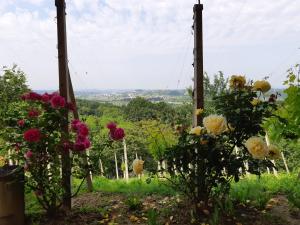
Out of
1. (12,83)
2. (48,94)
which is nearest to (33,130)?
(48,94)

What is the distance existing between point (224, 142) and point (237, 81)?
1.72ft

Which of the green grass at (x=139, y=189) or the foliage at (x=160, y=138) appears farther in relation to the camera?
the green grass at (x=139, y=189)

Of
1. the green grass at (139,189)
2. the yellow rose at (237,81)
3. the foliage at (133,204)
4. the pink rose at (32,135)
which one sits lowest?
the green grass at (139,189)

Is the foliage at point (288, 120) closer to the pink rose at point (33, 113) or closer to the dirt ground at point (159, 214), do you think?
the dirt ground at point (159, 214)

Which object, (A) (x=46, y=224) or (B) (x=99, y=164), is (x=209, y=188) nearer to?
(B) (x=99, y=164)

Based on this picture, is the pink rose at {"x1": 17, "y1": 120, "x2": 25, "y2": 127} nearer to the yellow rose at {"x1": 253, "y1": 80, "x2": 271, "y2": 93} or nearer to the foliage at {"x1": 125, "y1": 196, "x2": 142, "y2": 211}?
the foliage at {"x1": 125, "y1": 196, "x2": 142, "y2": 211}

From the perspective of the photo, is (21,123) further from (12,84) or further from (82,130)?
(12,84)

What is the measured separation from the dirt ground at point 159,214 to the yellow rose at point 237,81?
1.19 m

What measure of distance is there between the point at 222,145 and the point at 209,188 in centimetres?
48

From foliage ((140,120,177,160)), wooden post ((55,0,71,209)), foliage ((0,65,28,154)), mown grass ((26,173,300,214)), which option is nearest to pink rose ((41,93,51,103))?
wooden post ((55,0,71,209))

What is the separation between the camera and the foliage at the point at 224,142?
10.1ft

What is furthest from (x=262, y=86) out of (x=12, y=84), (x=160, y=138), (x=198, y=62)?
(x=12, y=84)

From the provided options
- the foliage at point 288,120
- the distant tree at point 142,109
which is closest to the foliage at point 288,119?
the foliage at point 288,120

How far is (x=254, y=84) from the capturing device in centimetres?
318
